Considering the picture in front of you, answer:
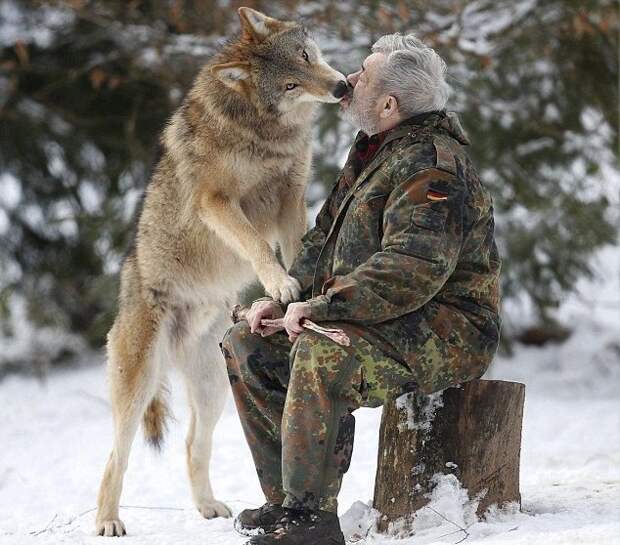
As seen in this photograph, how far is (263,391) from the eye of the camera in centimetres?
342

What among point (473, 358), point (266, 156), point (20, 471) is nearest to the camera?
point (473, 358)

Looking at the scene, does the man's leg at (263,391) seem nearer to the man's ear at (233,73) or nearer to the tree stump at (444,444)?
the tree stump at (444,444)

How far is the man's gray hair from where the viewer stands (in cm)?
350

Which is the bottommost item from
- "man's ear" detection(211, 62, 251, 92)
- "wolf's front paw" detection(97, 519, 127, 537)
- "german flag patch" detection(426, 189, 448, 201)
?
"wolf's front paw" detection(97, 519, 127, 537)

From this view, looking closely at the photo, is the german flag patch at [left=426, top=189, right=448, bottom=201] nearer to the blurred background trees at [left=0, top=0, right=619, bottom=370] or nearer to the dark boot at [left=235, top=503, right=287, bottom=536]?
the dark boot at [left=235, top=503, right=287, bottom=536]

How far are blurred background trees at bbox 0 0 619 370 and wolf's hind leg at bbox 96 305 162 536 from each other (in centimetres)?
325

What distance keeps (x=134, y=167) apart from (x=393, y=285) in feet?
28.8

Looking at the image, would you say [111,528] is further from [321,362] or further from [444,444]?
[321,362]

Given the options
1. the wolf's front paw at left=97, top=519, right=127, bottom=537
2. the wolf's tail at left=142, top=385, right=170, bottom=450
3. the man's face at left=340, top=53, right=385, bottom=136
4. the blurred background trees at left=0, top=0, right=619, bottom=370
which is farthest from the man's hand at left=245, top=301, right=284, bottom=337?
the blurred background trees at left=0, top=0, right=619, bottom=370

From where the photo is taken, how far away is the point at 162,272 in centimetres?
498

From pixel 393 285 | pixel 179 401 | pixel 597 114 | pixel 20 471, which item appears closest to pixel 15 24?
pixel 179 401

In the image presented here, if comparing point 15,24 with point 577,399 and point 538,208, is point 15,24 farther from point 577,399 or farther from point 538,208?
point 577,399

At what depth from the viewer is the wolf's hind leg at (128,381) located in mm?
4727

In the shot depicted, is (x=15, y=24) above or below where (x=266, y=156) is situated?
above
